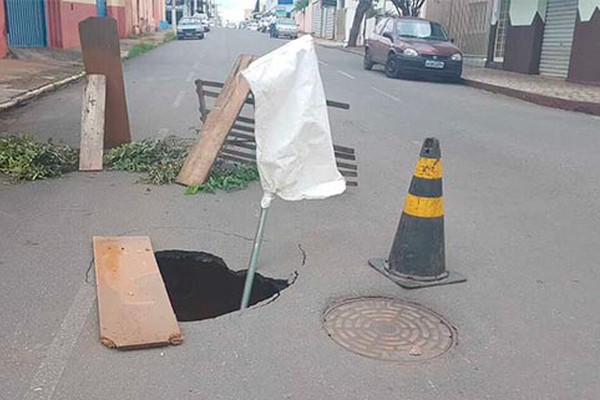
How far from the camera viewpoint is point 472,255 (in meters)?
4.81

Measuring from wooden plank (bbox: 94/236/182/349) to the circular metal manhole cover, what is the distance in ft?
3.07

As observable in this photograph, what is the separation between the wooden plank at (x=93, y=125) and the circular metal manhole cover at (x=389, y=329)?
4.20 meters

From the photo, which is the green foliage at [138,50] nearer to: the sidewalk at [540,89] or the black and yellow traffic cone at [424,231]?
the sidewalk at [540,89]

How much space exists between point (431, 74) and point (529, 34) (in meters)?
4.08

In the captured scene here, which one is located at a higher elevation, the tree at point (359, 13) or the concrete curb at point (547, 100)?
the tree at point (359, 13)

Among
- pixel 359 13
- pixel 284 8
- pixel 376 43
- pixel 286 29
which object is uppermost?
pixel 284 8

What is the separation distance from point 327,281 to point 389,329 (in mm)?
718

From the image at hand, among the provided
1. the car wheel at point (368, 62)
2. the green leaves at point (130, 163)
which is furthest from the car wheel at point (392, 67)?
the green leaves at point (130, 163)

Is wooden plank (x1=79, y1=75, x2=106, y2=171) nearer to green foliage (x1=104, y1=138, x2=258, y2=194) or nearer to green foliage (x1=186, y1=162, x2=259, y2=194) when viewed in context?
green foliage (x1=104, y1=138, x2=258, y2=194)

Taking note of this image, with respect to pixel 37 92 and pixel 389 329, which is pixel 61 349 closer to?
pixel 389 329

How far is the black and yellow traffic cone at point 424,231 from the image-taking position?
419cm

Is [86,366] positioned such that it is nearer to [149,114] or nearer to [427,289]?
[427,289]

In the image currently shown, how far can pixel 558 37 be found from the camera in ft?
61.8

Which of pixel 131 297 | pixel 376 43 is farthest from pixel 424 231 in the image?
pixel 376 43
